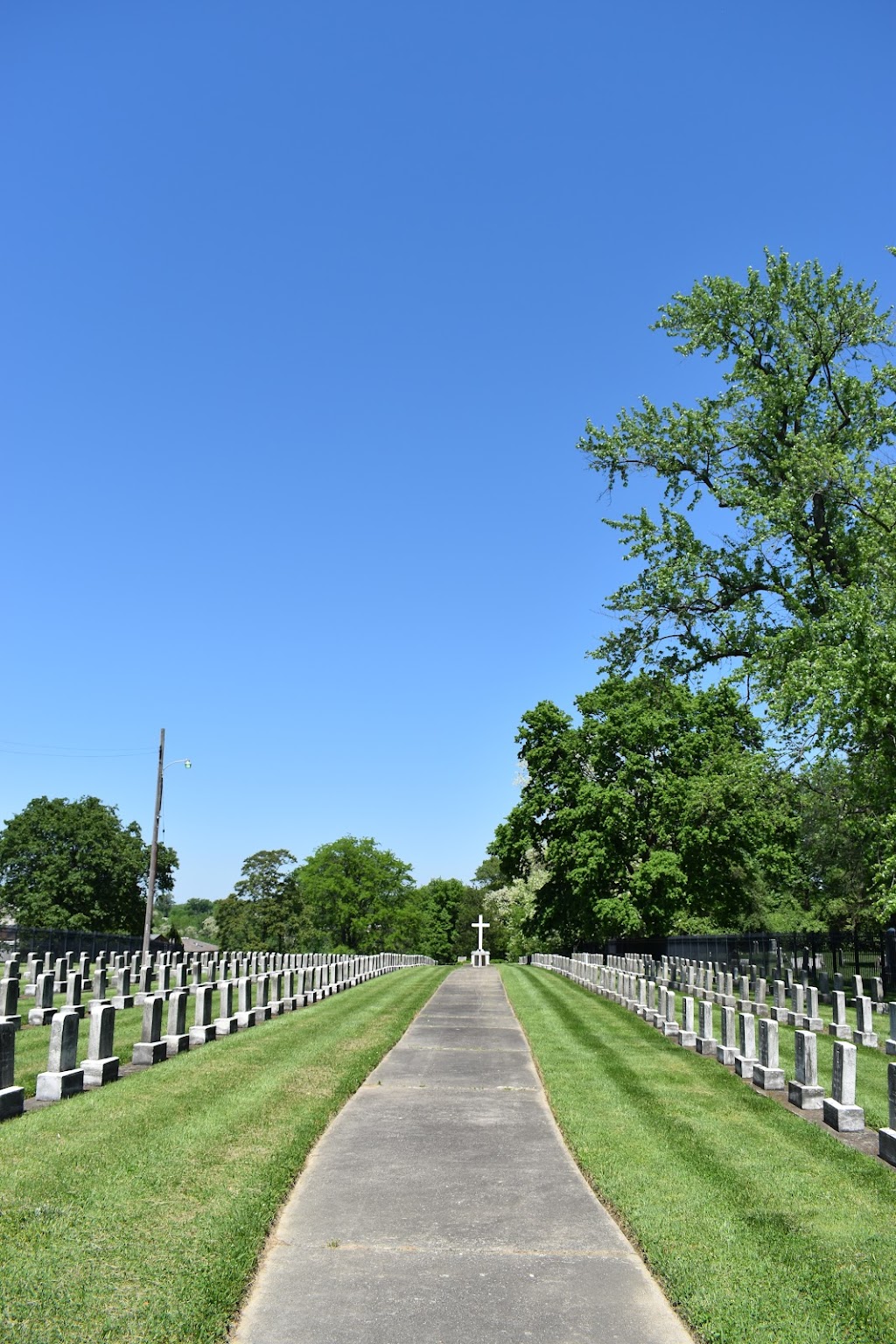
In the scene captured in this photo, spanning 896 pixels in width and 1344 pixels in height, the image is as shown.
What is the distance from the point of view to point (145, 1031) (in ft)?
41.4

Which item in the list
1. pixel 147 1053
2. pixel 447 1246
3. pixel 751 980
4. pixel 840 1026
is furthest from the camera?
pixel 751 980

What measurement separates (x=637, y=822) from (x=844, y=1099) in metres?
33.0

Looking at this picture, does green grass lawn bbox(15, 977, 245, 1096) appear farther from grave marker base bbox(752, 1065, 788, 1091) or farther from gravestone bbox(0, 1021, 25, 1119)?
grave marker base bbox(752, 1065, 788, 1091)

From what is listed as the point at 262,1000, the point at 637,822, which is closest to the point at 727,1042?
the point at 262,1000

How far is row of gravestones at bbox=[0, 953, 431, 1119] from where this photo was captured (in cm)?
938

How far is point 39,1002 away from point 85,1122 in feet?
34.4

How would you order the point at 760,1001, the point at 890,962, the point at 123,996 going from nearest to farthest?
the point at 760,1001, the point at 123,996, the point at 890,962

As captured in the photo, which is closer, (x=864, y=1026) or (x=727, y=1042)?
(x=727, y=1042)

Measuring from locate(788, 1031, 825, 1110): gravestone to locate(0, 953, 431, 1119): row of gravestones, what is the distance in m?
7.36

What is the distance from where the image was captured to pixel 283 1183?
7305 millimetres

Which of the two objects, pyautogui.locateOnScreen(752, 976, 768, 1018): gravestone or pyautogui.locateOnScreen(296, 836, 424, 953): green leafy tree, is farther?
pyautogui.locateOnScreen(296, 836, 424, 953): green leafy tree

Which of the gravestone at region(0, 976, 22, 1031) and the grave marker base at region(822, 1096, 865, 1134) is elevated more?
the gravestone at region(0, 976, 22, 1031)

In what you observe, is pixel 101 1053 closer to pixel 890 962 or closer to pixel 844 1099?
pixel 844 1099

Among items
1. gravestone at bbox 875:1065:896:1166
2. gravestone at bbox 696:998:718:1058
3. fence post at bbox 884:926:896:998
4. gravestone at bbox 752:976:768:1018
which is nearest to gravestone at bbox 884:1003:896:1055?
→ gravestone at bbox 875:1065:896:1166
